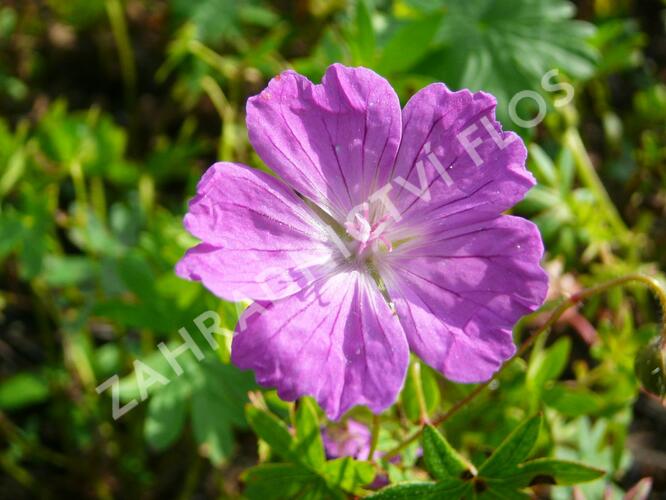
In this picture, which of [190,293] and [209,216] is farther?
[190,293]

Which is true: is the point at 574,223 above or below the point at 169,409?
below

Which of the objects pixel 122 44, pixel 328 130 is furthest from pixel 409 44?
pixel 122 44

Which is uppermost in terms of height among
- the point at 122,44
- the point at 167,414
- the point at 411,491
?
the point at 122,44

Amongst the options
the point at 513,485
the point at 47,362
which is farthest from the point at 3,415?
the point at 513,485

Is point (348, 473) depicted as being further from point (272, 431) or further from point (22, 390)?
point (22, 390)

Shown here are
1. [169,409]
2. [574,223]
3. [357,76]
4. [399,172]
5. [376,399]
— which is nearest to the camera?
[376,399]

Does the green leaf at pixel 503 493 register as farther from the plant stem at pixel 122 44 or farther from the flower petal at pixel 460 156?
the plant stem at pixel 122 44

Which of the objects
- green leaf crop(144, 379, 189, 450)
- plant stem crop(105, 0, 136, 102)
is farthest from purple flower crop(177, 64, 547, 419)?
plant stem crop(105, 0, 136, 102)

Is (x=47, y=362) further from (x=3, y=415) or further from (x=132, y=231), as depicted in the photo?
(x=132, y=231)
